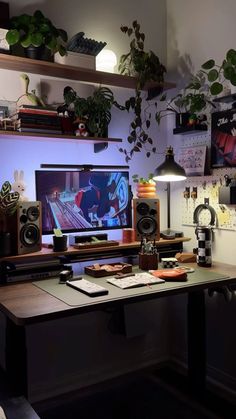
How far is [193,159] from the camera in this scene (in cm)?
255

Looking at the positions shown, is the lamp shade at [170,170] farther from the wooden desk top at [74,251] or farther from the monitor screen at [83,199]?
the wooden desk top at [74,251]

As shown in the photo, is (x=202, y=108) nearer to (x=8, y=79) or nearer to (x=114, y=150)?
(x=114, y=150)

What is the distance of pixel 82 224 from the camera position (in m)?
2.29

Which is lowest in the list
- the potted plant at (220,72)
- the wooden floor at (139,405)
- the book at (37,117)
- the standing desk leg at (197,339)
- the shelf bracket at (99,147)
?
the wooden floor at (139,405)

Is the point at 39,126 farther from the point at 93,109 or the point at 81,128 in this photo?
the point at 93,109

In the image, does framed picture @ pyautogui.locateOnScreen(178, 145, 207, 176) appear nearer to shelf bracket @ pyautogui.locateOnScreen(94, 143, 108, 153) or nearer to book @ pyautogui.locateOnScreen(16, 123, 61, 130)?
shelf bracket @ pyautogui.locateOnScreen(94, 143, 108, 153)

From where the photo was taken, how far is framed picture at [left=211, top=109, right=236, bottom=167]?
226 cm

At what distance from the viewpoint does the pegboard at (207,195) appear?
7.69 ft

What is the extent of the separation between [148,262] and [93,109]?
908 mm

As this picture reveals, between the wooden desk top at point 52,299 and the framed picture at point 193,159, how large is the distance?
717mm

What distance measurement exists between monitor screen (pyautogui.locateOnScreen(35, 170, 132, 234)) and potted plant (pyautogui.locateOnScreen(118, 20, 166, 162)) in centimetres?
32

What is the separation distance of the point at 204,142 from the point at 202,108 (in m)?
0.21

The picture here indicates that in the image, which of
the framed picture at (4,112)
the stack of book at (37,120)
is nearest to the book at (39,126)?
the stack of book at (37,120)

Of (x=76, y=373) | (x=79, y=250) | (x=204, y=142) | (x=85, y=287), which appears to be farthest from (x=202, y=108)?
(x=76, y=373)
